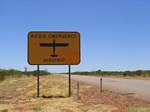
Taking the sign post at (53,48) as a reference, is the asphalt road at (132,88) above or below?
below

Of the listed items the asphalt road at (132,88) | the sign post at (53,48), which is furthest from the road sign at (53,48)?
the asphalt road at (132,88)

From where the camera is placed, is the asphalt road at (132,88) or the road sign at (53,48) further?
the asphalt road at (132,88)

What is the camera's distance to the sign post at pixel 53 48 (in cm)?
2153

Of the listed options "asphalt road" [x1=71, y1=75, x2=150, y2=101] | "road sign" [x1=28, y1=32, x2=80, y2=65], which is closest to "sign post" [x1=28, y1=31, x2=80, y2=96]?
"road sign" [x1=28, y1=32, x2=80, y2=65]

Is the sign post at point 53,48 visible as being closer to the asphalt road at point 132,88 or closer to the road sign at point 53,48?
the road sign at point 53,48

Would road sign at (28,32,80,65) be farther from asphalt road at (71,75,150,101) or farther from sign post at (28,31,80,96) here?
asphalt road at (71,75,150,101)

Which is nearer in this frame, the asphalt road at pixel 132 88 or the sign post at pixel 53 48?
the sign post at pixel 53 48

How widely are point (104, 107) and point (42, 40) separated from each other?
6382 millimetres

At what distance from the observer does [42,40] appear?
850 inches

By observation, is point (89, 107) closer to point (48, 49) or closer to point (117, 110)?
point (117, 110)

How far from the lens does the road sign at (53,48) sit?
21531mm

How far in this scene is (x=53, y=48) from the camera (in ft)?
70.8

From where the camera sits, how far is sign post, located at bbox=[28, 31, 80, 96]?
21.5m

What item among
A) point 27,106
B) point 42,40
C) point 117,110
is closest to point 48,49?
point 42,40
